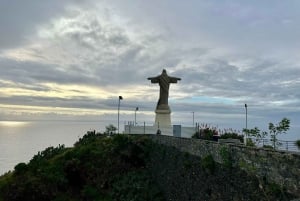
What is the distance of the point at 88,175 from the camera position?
28672 millimetres

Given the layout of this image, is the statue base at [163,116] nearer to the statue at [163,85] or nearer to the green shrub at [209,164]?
the statue at [163,85]

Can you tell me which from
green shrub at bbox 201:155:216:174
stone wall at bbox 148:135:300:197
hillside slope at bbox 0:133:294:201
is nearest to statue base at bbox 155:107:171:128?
hillside slope at bbox 0:133:294:201

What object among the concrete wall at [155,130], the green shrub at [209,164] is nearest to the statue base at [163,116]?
the concrete wall at [155,130]

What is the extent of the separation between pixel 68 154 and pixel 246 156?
22166mm

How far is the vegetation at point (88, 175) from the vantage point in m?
27.0

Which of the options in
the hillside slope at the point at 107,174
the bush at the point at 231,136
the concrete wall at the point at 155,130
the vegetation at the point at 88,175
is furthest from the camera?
the concrete wall at the point at 155,130

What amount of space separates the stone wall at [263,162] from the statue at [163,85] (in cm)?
2115

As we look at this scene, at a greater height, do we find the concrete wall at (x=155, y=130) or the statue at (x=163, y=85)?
the statue at (x=163, y=85)

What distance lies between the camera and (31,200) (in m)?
27.3

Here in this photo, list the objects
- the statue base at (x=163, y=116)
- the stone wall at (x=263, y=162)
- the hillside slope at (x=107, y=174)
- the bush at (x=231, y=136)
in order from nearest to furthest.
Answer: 1. the stone wall at (x=263, y=162)
2. the hillside slope at (x=107, y=174)
3. the bush at (x=231, y=136)
4. the statue base at (x=163, y=116)

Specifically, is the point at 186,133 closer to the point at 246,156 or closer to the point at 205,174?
the point at 205,174

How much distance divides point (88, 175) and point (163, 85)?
12775mm

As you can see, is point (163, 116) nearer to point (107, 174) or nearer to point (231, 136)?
point (231, 136)

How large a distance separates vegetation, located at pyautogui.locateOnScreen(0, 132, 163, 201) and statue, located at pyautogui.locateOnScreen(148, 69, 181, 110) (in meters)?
7.05
